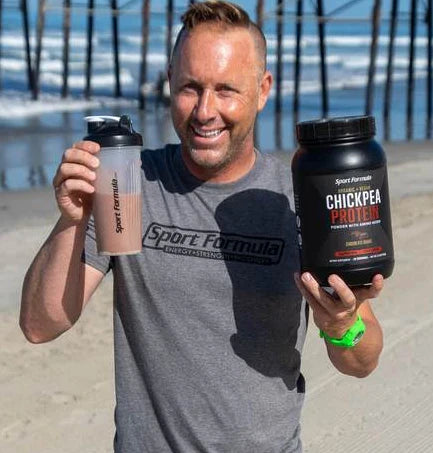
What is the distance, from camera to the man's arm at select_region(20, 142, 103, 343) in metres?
2.44

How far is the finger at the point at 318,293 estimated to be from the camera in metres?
2.37

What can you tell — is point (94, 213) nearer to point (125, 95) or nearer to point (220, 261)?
point (220, 261)

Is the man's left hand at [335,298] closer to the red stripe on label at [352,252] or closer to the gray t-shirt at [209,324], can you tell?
the red stripe on label at [352,252]

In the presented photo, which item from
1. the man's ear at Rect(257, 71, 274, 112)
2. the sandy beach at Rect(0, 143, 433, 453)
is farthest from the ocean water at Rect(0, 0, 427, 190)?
the man's ear at Rect(257, 71, 274, 112)

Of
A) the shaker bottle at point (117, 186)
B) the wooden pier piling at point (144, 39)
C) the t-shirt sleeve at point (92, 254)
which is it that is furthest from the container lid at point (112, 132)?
the wooden pier piling at point (144, 39)

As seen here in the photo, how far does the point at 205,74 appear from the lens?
258 cm

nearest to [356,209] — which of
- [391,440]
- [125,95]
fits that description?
[391,440]

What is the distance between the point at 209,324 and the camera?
262 centimetres

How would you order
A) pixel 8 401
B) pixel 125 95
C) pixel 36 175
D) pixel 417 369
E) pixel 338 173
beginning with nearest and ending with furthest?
pixel 338 173, pixel 8 401, pixel 417 369, pixel 36 175, pixel 125 95

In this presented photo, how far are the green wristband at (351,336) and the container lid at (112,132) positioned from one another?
0.65 m

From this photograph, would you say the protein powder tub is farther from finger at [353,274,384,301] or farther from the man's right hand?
the man's right hand

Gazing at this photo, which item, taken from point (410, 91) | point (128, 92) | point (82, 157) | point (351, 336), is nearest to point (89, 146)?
point (82, 157)

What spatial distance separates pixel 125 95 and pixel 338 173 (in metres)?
28.0

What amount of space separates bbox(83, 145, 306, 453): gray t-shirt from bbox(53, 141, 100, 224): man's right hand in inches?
8.9
